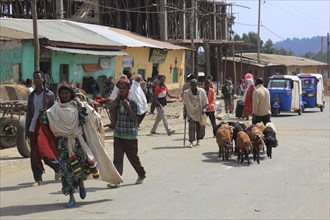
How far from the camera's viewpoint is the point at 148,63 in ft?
114

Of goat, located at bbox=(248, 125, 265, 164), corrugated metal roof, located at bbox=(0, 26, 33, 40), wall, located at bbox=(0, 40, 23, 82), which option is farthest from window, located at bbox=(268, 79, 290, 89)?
goat, located at bbox=(248, 125, 265, 164)

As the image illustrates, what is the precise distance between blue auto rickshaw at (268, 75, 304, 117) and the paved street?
1244 centimetres

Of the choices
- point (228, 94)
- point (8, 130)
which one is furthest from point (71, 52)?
point (8, 130)

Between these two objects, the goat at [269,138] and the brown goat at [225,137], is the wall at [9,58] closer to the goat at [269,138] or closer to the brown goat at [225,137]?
the brown goat at [225,137]

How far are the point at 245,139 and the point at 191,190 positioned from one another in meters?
2.69

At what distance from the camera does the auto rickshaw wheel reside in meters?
13.3

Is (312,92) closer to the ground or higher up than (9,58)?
closer to the ground

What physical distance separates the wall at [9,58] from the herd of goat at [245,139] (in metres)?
13.1

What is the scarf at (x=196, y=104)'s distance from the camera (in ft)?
44.5

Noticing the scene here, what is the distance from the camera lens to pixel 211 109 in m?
15.6

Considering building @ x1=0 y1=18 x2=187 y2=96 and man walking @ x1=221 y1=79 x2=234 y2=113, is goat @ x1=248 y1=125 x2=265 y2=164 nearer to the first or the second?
building @ x1=0 y1=18 x2=187 y2=96

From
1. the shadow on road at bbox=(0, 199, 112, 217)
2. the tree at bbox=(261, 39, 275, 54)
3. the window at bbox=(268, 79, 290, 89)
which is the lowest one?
the shadow on road at bbox=(0, 199, 112, 217)

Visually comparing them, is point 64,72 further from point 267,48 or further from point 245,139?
point 267,48

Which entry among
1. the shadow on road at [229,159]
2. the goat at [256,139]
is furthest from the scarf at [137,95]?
the goat at [256,139]
